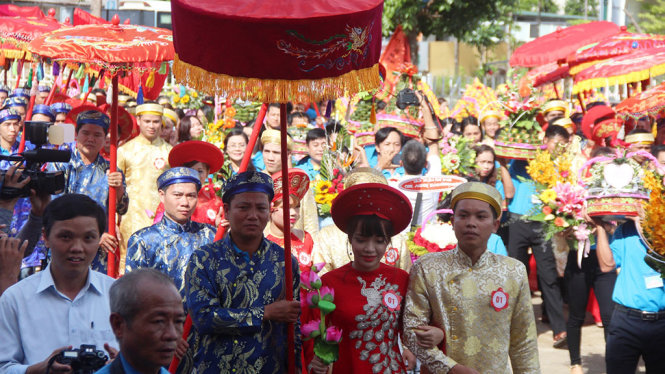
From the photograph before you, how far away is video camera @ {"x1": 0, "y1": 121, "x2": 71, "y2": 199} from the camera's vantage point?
3908 mm

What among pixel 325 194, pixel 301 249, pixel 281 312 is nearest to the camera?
pixel 281 312

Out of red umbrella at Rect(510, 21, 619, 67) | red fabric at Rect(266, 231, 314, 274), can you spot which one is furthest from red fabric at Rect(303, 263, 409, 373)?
red umbrella at Rect(510, 21, 619, 67)

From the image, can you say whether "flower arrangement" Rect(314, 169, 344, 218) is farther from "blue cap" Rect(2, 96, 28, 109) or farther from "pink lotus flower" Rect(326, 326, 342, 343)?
"blue cap" Rect(2, 96, 28, 109)

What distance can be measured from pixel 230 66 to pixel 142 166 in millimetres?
5087

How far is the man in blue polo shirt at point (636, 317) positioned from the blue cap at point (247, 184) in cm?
301

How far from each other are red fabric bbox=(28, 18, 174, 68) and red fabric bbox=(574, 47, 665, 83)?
5908mm

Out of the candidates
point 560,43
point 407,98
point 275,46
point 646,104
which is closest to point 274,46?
point 275,46

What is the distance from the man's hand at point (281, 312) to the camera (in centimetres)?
426

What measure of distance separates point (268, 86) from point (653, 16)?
2455 cm

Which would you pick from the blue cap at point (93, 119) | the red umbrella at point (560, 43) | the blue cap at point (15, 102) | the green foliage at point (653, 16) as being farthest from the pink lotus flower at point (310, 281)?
the green foliage at point (653, 16)

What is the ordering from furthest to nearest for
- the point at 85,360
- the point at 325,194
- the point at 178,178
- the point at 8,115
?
the point at 8,115 → the point at 325,194 → the point at 178,178 → the point at 85,360

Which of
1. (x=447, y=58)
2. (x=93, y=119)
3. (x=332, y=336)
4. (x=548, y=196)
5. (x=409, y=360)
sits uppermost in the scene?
(x=447, y=58)

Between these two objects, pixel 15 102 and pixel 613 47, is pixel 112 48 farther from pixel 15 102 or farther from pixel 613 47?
pixel 613 47

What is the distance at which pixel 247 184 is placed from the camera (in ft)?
14.9
